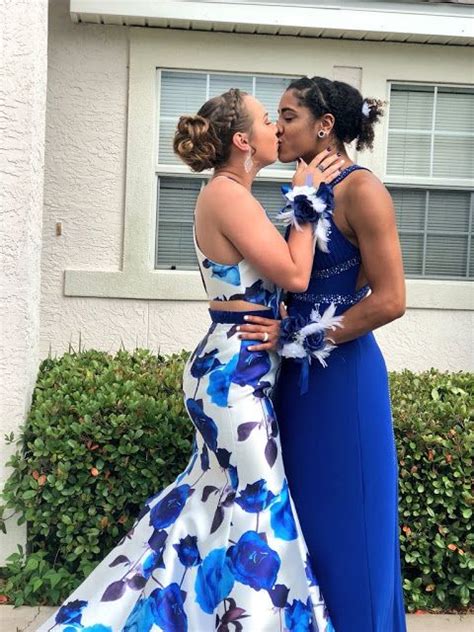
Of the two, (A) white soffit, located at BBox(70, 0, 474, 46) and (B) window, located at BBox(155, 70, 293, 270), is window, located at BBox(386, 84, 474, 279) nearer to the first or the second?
(A) white soffit, located at BBox(70, 0, 474, 46)

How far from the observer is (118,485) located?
3.71 meters

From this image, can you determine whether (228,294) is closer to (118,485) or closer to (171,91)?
(118,485)

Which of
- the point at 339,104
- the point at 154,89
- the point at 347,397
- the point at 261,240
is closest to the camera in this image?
the point at 261,240

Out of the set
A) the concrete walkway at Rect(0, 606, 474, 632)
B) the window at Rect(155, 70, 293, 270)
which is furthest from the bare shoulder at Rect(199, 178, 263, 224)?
the window at Rect(155, 70, 293, 270)

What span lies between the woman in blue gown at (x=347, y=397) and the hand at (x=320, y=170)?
36 millimetres

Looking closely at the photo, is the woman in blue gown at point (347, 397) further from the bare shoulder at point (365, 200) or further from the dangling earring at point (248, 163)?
the dangling earring at point (248, 163)

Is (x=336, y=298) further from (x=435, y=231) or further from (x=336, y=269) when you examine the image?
(x=435, y=231)

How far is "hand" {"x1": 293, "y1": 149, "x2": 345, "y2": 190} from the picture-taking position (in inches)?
106

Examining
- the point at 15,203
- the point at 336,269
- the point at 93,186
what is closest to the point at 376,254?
the point at 336,269

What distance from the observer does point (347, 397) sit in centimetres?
267

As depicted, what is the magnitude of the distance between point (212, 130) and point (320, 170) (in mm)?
393

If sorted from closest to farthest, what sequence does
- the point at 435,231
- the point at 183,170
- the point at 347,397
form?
the point at 347,397 → the point at 183,170 → the point at 435,231

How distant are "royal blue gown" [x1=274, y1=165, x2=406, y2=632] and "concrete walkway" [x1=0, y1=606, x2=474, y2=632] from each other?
1.11m

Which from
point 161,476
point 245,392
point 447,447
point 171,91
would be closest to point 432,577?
point 447,447
